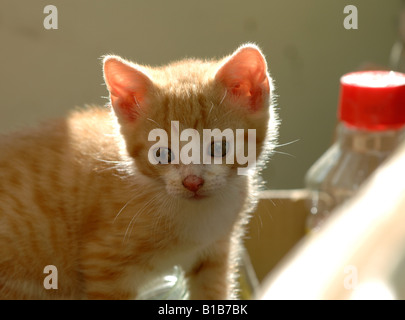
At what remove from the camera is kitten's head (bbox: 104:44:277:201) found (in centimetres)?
67

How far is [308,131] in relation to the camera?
139cm

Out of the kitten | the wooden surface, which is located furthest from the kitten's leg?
the wooden surface

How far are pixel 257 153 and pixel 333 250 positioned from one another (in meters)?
0.46

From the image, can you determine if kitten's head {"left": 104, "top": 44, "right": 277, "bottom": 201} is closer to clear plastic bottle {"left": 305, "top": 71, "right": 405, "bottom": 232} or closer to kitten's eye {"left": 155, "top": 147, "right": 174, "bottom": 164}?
kitten's eye {"left": 155, "top": 147, "right": 174, "bottom": 164}

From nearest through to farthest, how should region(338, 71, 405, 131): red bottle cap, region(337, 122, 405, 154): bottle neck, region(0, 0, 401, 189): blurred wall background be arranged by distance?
region(338, 71, 405, 131): red bottle cap < region(337, 122, 405, 154): bottle neck < region(0, 0, 401, 189): blurred wall background

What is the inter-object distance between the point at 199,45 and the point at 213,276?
1.94 ft

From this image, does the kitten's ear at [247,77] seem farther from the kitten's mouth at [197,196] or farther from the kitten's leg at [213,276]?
the kitten's leg at [213,276]

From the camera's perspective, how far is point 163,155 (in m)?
0.70

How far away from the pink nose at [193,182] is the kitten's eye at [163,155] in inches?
1.7

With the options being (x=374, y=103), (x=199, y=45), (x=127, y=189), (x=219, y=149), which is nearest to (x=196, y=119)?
(x=219, y=149)

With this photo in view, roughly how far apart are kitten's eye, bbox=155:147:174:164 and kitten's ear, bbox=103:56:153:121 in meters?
0.07

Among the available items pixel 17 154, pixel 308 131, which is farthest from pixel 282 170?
pixel 17 154
